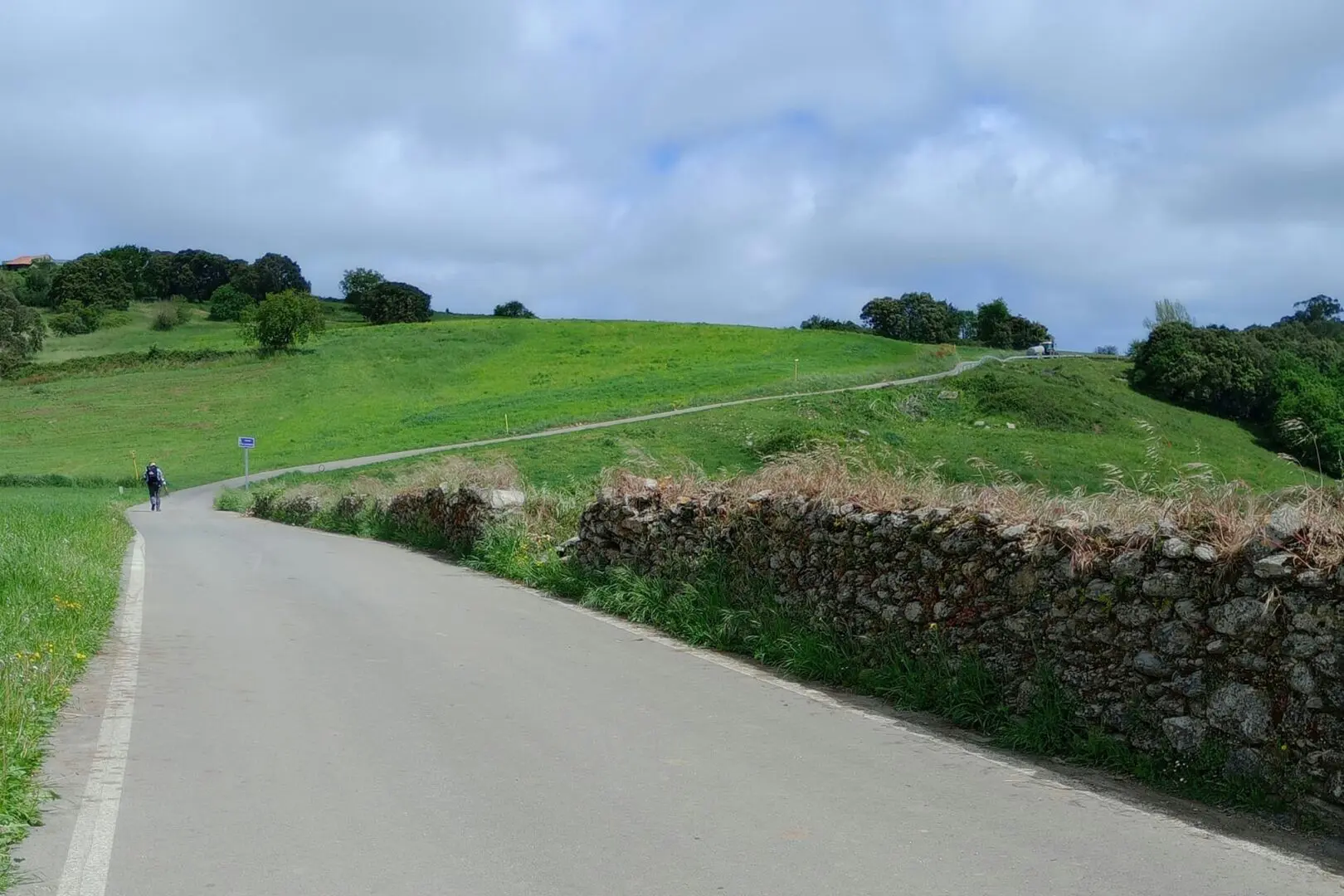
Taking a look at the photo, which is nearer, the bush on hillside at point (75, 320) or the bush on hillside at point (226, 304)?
the bush on hillside at point (75, 320)

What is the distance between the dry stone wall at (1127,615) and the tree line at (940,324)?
118 meters

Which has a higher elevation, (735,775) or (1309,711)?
(1309,711)

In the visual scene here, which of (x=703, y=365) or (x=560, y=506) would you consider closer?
(x=560, y=506)

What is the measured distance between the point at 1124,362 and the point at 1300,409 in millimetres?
55357

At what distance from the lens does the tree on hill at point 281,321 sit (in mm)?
82688

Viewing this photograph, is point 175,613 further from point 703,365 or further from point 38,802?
point 703,365

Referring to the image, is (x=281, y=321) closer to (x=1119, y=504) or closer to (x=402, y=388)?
(x=402, y=388)

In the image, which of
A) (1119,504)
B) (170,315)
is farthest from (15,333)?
(1119,504)

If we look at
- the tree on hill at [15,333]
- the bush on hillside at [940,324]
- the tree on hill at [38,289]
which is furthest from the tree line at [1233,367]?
the tree on hill at [38,289]

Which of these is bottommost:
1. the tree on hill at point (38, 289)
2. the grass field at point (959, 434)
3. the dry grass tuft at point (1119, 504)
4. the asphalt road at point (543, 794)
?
the asphalt road at point (543, 794)

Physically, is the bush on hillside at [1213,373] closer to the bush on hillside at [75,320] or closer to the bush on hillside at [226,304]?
the bush on hillside at [226,304]

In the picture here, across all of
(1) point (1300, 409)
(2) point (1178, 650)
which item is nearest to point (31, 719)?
(2) point (1178, 650)

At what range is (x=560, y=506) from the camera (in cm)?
1658

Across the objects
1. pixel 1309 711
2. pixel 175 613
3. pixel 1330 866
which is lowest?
→ pixel 175 613
